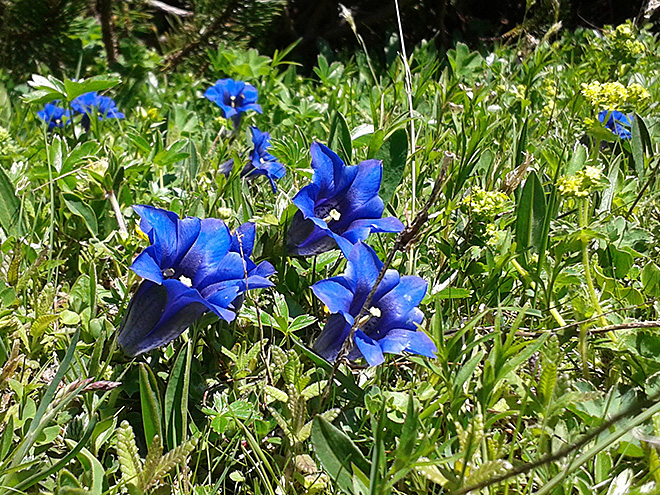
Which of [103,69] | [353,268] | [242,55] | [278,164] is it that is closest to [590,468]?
[353,268]

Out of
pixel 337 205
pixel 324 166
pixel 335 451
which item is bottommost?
pixel 335 451

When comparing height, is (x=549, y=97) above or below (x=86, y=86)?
below

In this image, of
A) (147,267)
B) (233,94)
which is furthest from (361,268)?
(233,94)

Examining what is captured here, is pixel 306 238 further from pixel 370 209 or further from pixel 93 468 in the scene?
pixel 93 468

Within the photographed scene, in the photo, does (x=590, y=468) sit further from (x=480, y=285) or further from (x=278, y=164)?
(x=278, y=164)

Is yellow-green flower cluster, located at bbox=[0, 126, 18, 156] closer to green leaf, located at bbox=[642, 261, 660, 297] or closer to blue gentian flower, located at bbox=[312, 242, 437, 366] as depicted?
blue gentian flower, located at bbox=[312, 242, 437, 366]

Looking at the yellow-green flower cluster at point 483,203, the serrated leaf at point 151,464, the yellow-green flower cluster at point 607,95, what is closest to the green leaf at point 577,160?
the yellow-green flower cluster at point 607,95
